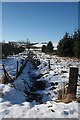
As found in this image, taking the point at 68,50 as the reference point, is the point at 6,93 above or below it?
below

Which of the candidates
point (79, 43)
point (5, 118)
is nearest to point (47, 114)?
point (5, 118)

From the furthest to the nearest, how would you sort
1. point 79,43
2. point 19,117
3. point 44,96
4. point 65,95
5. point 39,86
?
1. point 79,43
2. point 39,86
3. point 44,96
4. point 65,95
5. point 19,117

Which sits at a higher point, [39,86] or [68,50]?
[68,50]

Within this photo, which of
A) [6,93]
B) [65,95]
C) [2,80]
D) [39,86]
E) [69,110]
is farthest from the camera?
[39,86]

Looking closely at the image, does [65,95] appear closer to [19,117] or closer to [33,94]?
[19,117]

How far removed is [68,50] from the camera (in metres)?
47.2

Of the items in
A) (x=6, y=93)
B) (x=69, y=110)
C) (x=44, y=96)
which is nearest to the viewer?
(x=69, y=110)

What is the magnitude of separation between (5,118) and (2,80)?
7009 mm

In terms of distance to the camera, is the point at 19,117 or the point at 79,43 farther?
the point at 79,43

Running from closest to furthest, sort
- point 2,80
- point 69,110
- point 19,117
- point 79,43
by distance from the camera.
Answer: point 19,117
point 69,110
point 2,80
point 79,43

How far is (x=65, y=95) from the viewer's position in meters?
8.89

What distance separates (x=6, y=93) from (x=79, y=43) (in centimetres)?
3378

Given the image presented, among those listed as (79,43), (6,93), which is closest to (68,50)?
(79,43)

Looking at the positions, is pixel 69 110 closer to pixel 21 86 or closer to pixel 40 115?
pixel 40 115
